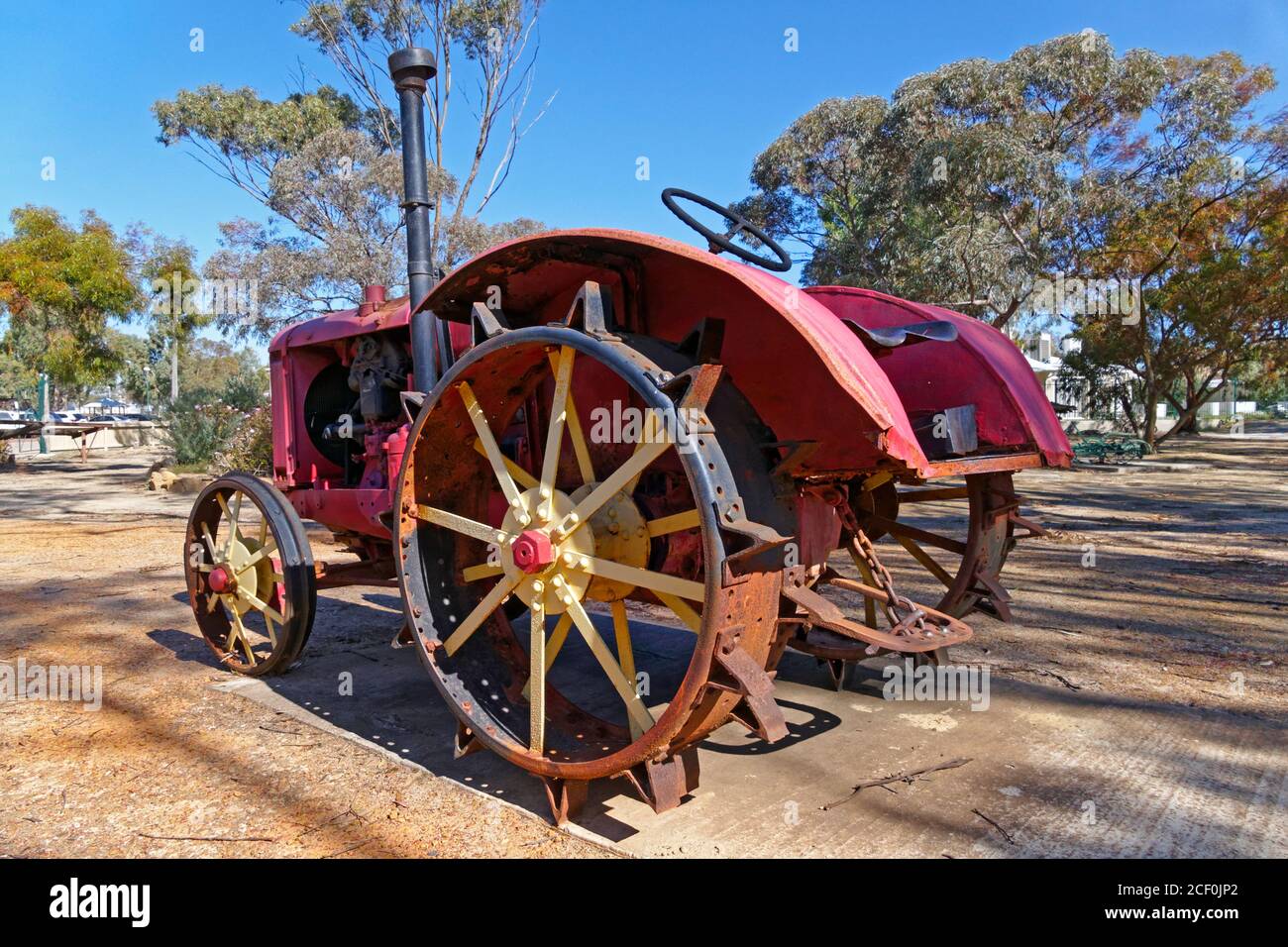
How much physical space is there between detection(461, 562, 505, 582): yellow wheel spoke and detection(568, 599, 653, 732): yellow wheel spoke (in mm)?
489

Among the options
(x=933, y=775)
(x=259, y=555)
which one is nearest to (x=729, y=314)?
(x=933, y=775)

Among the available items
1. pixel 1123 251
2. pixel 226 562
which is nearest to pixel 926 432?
pixel 226 562

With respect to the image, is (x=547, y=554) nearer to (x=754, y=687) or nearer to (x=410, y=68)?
(x=754, y=687)

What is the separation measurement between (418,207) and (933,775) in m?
3.23

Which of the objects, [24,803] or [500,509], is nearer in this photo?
[24,803]

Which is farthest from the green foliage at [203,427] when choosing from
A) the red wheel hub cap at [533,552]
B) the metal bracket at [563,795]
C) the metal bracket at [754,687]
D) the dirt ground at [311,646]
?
the metal bracket at [754,687]

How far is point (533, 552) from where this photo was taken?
2.63 m

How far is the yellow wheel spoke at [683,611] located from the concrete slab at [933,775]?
0.68m

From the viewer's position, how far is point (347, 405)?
4977 mm

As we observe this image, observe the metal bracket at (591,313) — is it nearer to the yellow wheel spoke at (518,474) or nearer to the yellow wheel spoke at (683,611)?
the yellow wheel spoke at (518,474)

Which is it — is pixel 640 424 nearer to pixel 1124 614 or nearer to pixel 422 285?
pixel 422 285

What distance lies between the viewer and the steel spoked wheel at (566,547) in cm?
230
